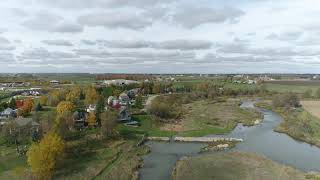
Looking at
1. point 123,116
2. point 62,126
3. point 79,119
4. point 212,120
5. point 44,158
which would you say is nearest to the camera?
point 44,158

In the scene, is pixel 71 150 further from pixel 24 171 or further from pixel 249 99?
pixel 249 99

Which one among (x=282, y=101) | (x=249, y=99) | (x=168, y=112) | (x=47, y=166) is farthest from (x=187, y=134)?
(x=249, y=99)

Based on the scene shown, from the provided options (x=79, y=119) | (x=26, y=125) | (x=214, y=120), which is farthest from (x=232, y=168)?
(x=214, y=120)

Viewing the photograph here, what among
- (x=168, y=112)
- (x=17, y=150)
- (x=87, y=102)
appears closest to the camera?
(x=17, y=150)

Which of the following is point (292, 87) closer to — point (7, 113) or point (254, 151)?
point (254, 151)

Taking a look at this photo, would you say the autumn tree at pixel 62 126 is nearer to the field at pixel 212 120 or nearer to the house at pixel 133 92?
the field at pixel 212 120

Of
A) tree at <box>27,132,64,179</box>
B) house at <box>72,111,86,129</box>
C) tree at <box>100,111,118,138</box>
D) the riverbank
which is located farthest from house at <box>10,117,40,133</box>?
the riverbank

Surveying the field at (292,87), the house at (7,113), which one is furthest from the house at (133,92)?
the field at (292,87)
